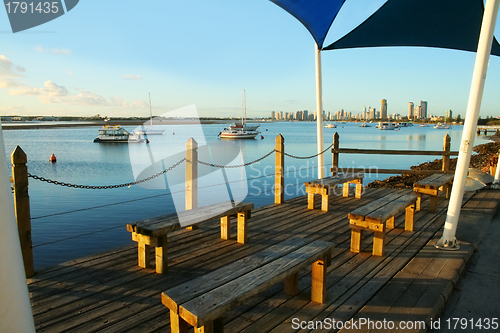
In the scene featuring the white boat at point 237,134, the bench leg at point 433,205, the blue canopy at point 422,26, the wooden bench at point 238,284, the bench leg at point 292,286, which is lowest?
the white boat at point 237,134

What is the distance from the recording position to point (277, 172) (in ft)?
23.3

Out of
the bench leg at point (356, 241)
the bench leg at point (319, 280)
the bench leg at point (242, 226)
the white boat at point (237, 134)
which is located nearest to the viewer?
the bench leg at point (319, 280)

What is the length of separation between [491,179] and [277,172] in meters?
5.34

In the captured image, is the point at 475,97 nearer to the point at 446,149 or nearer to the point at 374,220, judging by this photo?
the point at 374,220

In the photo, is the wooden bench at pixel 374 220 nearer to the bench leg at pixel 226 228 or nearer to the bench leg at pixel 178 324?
the bench leg at pixel 226 228

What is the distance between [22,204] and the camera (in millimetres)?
3529

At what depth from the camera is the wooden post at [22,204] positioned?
11.4 feet

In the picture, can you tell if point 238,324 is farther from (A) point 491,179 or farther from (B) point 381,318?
(A) point 491,179

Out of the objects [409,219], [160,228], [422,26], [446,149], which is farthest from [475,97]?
[446,149]

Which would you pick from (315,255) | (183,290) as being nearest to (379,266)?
(315,255)

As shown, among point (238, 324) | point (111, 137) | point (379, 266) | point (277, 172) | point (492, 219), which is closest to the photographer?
point (238, 324)

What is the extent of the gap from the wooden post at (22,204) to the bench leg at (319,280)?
10.1 feet

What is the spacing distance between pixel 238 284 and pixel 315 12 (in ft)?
22.6

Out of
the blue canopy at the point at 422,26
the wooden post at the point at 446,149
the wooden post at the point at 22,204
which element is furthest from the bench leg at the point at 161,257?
the wooden post at the point at 446,149
